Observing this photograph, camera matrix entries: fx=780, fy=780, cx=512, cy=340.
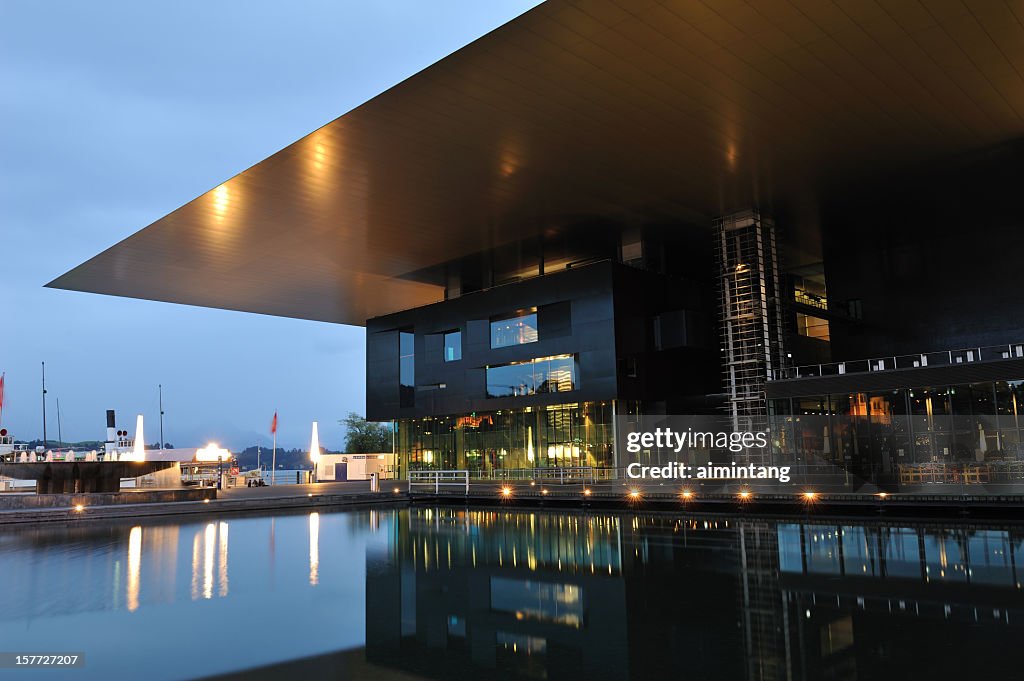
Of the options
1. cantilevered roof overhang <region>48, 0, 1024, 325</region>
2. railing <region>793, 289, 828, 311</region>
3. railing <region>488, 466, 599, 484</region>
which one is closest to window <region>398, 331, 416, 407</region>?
railing <region>488, 466, 599, 484</region>

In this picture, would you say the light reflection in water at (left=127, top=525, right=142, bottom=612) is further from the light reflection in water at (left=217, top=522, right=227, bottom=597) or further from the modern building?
the modern building

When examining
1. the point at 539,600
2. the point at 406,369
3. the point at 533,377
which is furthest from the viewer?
the point at 406,369

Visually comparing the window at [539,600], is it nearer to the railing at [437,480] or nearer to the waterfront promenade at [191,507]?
the waterfront promenade at [191,507]

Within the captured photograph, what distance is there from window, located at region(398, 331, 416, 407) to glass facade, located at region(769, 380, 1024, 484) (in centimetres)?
1714

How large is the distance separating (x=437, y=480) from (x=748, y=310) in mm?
11541

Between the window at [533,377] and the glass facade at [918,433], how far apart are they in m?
8.10

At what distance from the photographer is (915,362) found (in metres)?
22.6

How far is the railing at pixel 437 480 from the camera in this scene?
25239 mm

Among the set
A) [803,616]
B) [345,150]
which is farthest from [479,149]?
[803,616]

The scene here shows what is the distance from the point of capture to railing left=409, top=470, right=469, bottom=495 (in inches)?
994

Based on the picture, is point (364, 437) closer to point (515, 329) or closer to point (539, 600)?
point (515, 329)

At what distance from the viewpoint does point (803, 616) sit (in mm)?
6480

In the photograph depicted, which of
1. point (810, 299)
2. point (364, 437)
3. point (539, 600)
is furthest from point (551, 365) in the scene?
point (364, 437)

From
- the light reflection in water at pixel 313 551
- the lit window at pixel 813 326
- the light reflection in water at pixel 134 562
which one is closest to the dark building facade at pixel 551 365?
the lit window at pixel 813 326
